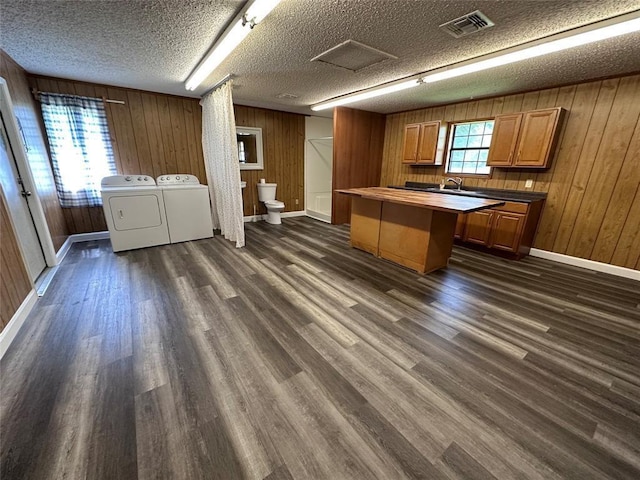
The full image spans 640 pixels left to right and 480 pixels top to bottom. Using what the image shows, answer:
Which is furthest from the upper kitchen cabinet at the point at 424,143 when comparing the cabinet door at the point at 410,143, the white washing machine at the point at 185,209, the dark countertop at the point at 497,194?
the white washing machine at the point at 185,209

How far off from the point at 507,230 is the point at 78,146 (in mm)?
6569

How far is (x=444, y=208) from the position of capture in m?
2.60

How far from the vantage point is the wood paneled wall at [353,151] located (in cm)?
518

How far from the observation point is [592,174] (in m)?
3.38

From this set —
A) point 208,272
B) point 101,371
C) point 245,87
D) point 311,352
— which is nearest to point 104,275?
point 208,272

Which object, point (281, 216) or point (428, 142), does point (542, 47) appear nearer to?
point (428, 142)

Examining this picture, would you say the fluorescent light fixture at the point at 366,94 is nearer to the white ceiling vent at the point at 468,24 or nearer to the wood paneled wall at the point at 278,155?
the wood paneled wall at the point at 278,155

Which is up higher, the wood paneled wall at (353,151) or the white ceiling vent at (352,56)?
the white ceiling vent at (352,56)

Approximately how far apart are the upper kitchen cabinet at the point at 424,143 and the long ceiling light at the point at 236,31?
12.0ft

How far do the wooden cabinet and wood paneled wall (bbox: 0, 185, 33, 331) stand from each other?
5.42 m

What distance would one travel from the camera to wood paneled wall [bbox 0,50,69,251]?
113 inches

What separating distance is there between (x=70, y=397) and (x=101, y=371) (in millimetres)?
199

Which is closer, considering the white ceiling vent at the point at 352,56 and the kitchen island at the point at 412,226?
the white ceiling vent at the point at 352,56

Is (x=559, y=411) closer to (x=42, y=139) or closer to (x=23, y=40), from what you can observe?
(x=23, y=40)
